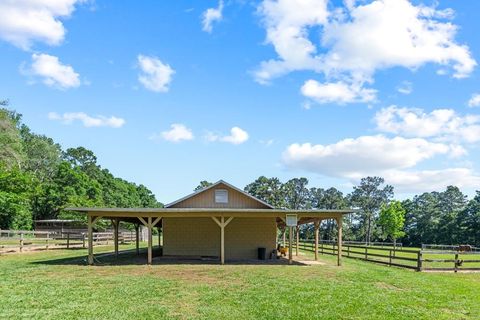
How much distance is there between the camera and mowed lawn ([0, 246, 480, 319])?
8586 millimetres

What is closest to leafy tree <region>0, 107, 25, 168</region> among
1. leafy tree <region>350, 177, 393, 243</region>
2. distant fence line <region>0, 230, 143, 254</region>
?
distant fence line <region>0, 230, 143, 254</region>

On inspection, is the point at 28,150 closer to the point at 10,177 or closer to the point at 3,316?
the point at 10,177

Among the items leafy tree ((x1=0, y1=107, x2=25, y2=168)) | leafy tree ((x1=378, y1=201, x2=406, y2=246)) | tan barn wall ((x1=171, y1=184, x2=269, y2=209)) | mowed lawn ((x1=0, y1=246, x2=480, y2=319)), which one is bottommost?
leafy tree ((x1=378, y1=201, x2=406, y2=246))

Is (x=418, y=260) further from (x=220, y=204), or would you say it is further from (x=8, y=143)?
(x=8, y=143)

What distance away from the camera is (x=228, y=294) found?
10375 millimetres

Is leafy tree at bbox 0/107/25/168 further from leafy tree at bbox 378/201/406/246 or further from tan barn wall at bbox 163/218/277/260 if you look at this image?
leafy tree at bbox 378/201/406/246

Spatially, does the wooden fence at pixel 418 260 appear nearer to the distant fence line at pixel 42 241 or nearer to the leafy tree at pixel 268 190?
the distant fence line at pixel 42 241

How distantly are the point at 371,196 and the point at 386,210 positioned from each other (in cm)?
2521

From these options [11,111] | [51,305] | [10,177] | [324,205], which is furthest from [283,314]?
[324,205]

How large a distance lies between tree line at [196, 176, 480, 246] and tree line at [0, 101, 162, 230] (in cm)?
1654

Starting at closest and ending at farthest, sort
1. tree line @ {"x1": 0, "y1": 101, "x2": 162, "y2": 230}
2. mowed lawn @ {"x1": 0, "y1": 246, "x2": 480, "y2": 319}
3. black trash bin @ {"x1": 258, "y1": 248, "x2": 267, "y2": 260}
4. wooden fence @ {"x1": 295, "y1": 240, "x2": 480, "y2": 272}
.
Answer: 1. mowed lawn @ {"x1": 0, "y1": 246, "x2": 480, "y2": 319}
2. wooden fence @ {"x1": 295, "y1": 240, "x2": 480, "y2": 272}
3. black trash bin @ {"x1": 258, "y1": 248, "x2": 267, "y2": 260}
4. tree line @ {"x1": 0, "y1": 101, "x2": 162, "y2": 230}

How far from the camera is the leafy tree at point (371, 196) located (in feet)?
253

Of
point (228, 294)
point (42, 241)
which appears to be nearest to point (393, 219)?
point (42, 241)

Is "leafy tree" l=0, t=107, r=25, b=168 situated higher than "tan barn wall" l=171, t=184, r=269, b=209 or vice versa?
"leafy tree" l=0, t=107, r=25, b=168
